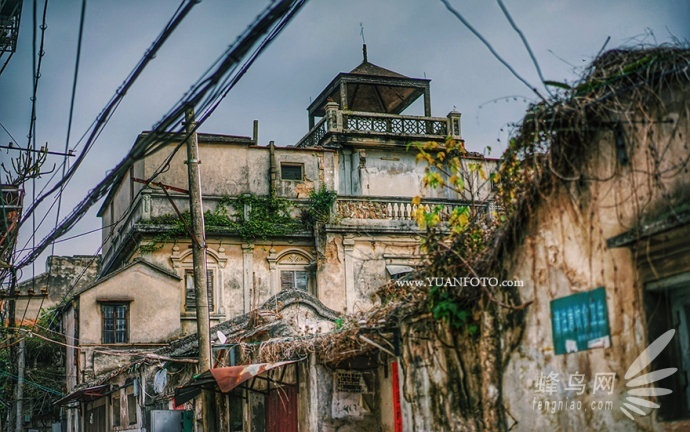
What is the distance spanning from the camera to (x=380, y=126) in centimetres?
3138

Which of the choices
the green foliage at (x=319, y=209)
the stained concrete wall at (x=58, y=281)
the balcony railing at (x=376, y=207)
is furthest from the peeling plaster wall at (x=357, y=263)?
the stained concrete wall at (x=58, y=281)

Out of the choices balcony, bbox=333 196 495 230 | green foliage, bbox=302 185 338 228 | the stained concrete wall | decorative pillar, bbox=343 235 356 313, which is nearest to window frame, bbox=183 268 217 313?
green foliage, bbox=302 185 338 228

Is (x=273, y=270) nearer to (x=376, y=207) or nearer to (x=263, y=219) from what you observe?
(x=263, y=219)

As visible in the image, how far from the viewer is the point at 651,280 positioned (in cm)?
677

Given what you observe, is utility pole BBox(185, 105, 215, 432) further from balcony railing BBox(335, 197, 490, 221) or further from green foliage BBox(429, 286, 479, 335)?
balcony railing BBox(335, 197, 490, 221)

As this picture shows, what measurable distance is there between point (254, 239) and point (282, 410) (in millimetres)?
13630

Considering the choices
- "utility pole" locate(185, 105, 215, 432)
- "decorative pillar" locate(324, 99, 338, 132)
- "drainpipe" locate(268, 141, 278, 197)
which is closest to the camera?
"utility pole" locate(185, 105, 215, 432)

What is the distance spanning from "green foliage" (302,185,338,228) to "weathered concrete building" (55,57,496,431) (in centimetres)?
4

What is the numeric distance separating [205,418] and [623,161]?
11.3 meters

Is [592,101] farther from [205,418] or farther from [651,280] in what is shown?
[205,418]

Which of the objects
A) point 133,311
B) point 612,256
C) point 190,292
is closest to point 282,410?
point 612,256

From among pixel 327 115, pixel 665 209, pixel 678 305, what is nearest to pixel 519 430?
pixel 678 305

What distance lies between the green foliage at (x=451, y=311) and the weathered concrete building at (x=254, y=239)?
8.48 m

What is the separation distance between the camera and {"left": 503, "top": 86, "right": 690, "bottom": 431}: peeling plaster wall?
6.72m
